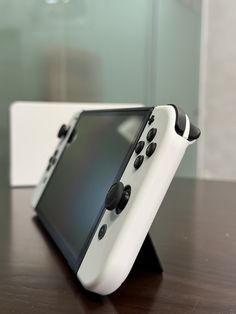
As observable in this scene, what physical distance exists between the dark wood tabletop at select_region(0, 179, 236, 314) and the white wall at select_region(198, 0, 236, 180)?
1.16 metres

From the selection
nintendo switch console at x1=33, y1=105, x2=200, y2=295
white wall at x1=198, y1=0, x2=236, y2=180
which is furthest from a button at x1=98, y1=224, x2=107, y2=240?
white wall at x1=198, y1=0, x2=236, y2=180

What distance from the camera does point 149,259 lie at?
357 mm

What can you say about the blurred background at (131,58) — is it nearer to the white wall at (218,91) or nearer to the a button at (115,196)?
the white wall at (218,91)

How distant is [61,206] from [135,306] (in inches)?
7.3

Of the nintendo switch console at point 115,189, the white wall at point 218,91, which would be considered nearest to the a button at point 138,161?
the nintendo switch console at point 115,189

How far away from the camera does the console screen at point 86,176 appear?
1.14 ft

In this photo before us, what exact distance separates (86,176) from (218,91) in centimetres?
140

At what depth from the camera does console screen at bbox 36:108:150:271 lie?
1.14 ft

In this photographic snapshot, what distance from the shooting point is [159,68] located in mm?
1465

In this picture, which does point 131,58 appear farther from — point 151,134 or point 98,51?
point 151,134

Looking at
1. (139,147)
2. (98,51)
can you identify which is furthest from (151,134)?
(98,51)

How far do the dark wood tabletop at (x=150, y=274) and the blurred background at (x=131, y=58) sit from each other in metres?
0.60

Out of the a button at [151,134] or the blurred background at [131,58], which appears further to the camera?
the blurred background at [131,58]

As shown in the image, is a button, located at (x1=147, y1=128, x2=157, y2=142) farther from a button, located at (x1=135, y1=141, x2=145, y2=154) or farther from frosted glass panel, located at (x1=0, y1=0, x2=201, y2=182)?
frosted glass panel, located at (x1=0, y1=0, x2=201, y2=182)
